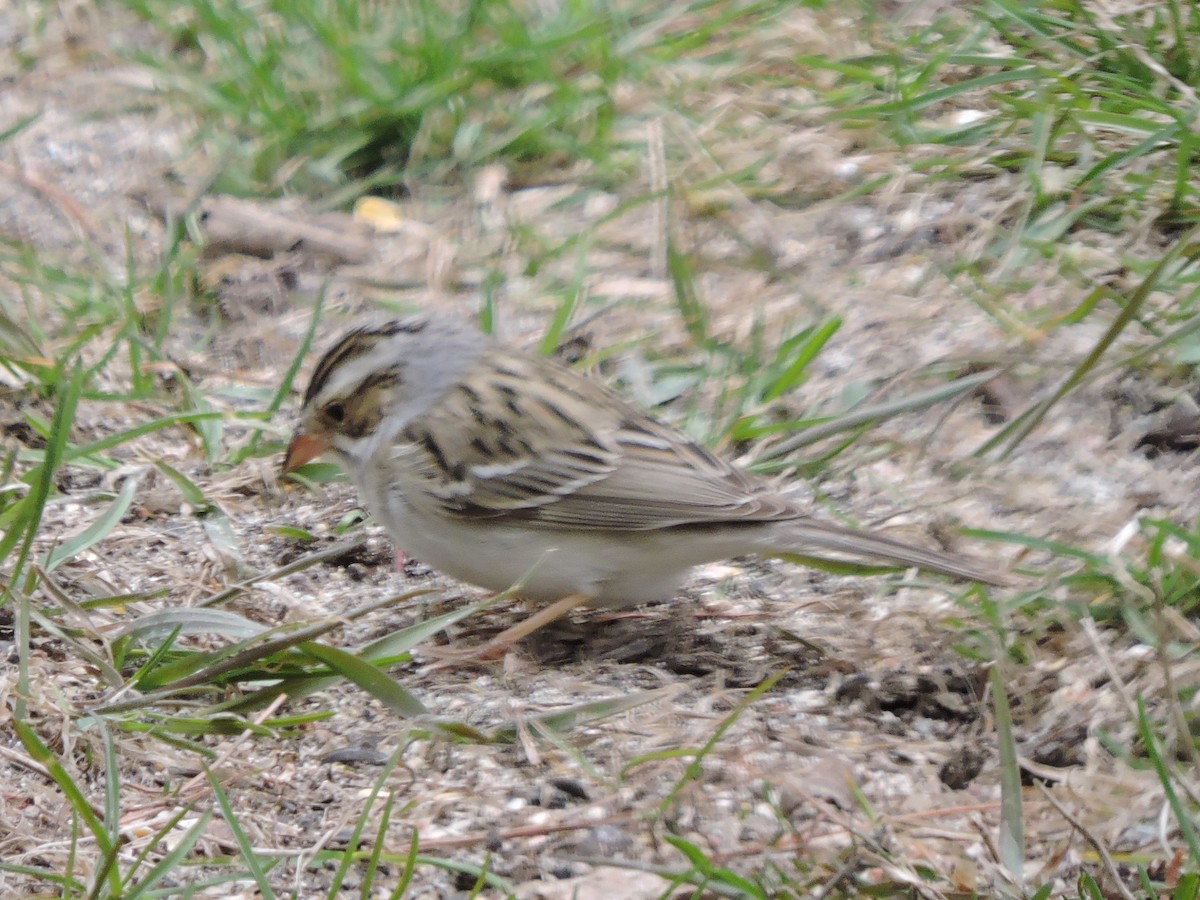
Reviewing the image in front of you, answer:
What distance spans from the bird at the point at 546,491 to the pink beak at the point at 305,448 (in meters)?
0.10

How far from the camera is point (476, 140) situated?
6.73 m

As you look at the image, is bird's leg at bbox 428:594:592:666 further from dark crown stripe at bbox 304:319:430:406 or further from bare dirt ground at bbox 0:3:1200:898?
dark crown stripe at bbox 304:319:430:406

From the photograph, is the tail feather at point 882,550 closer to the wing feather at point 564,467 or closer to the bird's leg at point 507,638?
the wing feather at point 564,467

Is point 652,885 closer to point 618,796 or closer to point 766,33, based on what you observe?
point 618,796

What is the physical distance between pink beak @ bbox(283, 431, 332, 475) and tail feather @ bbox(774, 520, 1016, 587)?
1.36 m

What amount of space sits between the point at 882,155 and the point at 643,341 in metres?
1.44

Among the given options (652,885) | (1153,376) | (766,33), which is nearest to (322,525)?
(652,885)

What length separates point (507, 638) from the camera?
13.6 ft

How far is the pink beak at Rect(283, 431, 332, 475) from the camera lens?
4609 mm

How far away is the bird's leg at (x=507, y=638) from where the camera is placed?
13.4ft

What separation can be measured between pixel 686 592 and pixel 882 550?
2.37 ft

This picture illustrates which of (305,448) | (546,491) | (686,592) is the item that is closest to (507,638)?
(546,491)

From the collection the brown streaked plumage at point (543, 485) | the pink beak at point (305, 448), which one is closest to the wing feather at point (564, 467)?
the brown streaked plumage at point (543, 485)

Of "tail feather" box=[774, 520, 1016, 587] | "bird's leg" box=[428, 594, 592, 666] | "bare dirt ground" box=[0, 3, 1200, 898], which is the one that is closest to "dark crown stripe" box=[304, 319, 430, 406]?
"bare dirt ground" box=[0, 3, 1200, 898]
